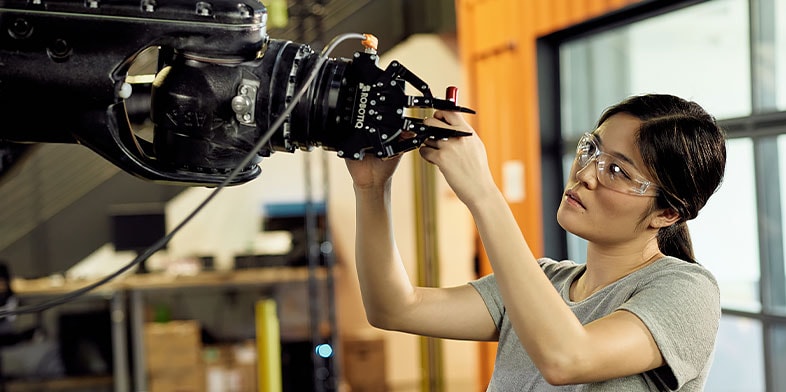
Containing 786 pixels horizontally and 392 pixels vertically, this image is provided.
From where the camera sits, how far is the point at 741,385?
331cm

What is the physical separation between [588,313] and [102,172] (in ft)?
19.1

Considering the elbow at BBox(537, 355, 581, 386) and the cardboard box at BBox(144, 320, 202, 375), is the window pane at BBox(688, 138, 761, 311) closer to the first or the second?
the elbow at BBox(537, 355, 581, 386)

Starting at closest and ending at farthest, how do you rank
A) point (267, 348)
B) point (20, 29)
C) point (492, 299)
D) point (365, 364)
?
point (20, 29), point (492, 299), point (267, 348), point (365, 364)

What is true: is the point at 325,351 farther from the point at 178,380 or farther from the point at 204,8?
the point at 204,8

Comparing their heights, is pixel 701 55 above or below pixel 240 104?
above

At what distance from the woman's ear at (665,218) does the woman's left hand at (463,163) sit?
31 centimetres

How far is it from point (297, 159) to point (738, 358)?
414cm

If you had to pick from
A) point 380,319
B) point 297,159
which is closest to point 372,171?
point 380,319

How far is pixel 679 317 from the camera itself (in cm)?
123

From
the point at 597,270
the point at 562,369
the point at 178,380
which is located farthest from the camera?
the point at 178,380

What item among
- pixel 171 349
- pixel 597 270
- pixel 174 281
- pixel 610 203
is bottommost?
pixel 171 349

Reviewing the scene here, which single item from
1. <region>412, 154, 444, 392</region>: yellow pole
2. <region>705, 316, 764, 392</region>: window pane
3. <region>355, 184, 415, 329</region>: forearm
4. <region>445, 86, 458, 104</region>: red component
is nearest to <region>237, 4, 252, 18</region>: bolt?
<region>445, 86, 458, 104</region>: red component

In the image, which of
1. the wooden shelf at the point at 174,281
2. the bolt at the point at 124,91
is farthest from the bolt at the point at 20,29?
the wooden shelf at the point at 174,281

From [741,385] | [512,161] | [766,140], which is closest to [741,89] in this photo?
[766,140]
